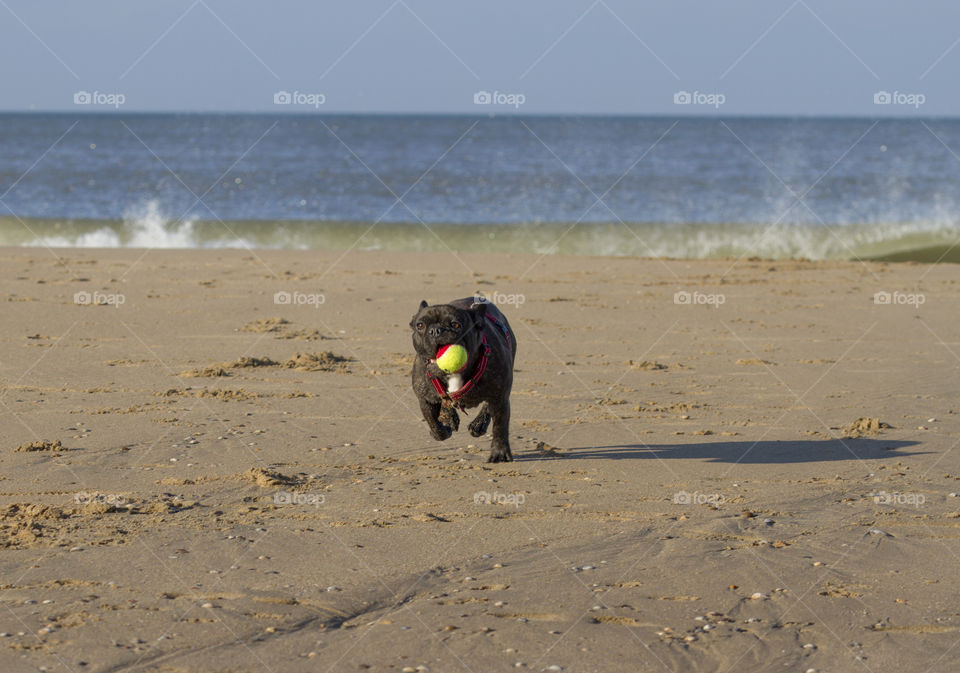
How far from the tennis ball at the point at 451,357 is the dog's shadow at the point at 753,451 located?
4.21 ft

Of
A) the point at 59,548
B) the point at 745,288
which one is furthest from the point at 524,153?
the point at 59,548

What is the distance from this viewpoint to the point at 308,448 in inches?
320

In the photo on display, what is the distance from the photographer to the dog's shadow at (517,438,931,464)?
811cm

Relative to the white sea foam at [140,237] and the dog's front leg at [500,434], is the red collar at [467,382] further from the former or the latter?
the white sea foam at [140,237]

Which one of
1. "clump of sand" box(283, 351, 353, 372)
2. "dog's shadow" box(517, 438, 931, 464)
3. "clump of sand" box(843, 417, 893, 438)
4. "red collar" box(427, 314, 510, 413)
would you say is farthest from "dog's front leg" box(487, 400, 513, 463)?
"clump of sand" box(283, 351, 353, 372)

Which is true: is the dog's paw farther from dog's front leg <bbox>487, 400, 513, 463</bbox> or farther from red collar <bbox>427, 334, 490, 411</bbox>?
red collar <bbox>427, 334, 490, 411</bbox>

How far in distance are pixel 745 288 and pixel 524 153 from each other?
1503 inches

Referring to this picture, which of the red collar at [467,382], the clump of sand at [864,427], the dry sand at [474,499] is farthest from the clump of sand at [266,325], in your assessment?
the clump of sand at [864,427]

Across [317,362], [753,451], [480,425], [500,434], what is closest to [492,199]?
[317,362]

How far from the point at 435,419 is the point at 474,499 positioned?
2.87 ft

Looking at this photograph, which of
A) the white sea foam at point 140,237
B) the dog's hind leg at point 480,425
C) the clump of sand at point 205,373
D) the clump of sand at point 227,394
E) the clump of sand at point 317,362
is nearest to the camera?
the dog's hind leg at point 480,425

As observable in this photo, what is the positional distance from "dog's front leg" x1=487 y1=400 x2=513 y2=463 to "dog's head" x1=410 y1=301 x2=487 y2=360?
0.63 meters

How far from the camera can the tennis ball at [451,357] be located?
698cm

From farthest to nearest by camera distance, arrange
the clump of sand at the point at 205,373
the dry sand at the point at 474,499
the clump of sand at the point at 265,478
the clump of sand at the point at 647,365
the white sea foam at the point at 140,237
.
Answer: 1. the white sea foam at the point at 140,237
2. the clump of sand at the point at 647,365
3. the clump of sand at the point at 205,373
4. the clump of sand at the point at 265,478
5. the dry sand at the point at 474,499
